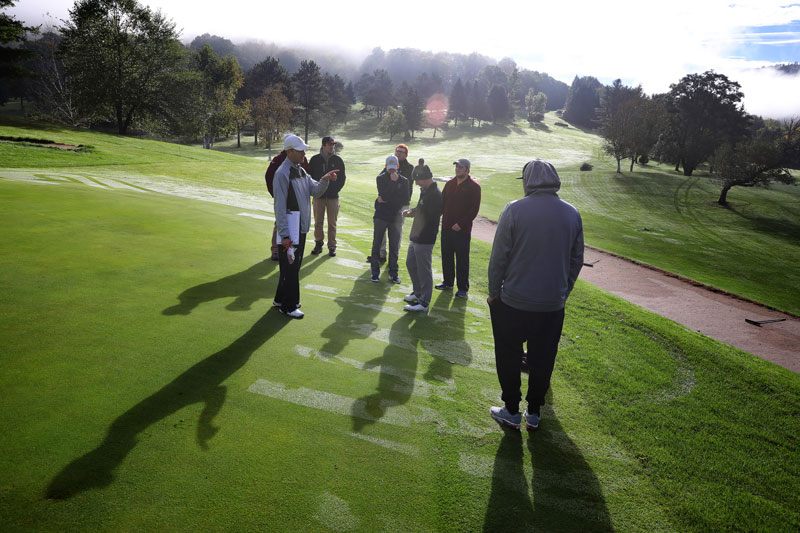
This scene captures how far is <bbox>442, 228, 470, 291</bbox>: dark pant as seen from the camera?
927cm

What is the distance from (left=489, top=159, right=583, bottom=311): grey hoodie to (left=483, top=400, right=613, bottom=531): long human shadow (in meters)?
1.51

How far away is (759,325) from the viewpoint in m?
11.9

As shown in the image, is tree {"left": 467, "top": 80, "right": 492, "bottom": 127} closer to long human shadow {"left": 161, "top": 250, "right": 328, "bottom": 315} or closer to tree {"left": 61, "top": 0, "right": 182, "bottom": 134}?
tree {"left": 61, "top": 0, "right": 182, "bottom": 134}

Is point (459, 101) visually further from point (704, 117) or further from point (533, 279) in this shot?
point (533, 279)

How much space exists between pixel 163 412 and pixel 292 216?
132 inches

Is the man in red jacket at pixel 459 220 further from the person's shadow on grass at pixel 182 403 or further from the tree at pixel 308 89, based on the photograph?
the tree at pixel 308 89

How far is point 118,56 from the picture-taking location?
45.6 m

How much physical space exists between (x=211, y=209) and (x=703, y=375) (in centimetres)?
1366

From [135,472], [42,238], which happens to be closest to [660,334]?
[135,472]

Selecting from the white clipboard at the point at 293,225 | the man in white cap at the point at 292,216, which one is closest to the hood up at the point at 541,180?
the man in white cap at the point at 292,216

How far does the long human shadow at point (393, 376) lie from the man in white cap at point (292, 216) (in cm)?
166

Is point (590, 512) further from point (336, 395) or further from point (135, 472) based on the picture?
point (135, 472)

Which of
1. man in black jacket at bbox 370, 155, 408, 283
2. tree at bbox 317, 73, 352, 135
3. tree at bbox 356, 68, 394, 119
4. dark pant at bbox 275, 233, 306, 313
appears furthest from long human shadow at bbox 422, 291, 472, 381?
tree at bbox 356, 68, 394, 119

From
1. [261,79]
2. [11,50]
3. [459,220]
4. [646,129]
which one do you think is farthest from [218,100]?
[459,220]
